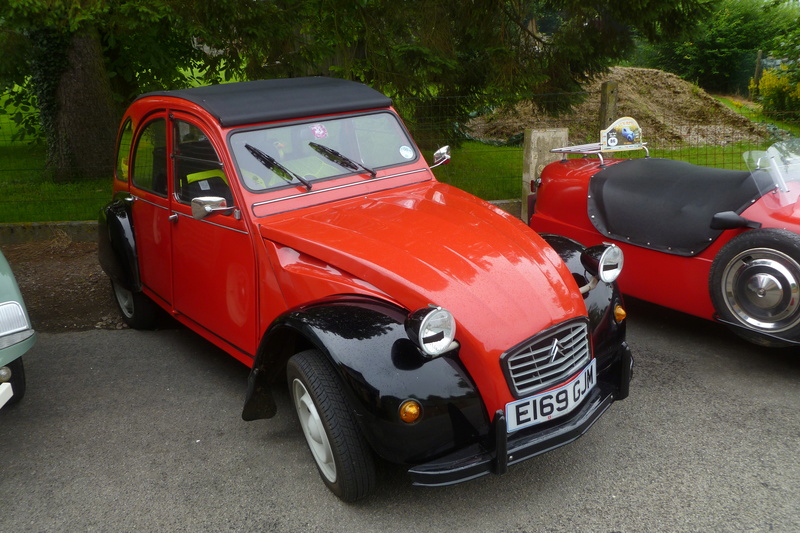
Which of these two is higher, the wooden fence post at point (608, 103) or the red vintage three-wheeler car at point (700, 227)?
the wooden fence post at point (608, 103)

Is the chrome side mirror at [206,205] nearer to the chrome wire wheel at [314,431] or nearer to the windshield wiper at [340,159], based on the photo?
the windshield wiper at [340,159]

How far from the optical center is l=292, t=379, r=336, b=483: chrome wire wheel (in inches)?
129

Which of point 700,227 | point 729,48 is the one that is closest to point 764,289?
point 700,227

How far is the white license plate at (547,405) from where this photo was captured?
306 centimetres

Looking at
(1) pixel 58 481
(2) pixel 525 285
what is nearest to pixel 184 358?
(1) pixel 58 481

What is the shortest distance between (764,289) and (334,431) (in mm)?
2838

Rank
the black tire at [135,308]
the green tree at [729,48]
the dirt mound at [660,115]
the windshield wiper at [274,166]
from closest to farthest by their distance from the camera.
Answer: the windshield wiper at [274,166] < the black tire at [135,308] < the dirt mound at [660,115] < the green tree at [729,48]

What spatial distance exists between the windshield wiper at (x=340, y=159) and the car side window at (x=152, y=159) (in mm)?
1156

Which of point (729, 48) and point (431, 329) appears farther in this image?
point (729, 48)

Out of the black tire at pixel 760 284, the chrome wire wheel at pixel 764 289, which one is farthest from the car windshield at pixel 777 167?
the chrome wire wheel at pixel 764 289

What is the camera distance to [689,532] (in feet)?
9.95

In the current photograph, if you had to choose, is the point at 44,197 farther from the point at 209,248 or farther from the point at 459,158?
the point at 209,248

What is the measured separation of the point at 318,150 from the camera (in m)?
4.31

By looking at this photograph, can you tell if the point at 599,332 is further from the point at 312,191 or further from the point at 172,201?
the point at 172,201
